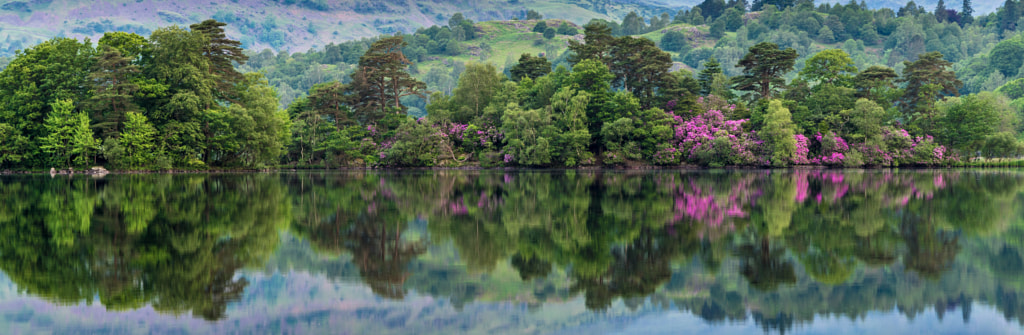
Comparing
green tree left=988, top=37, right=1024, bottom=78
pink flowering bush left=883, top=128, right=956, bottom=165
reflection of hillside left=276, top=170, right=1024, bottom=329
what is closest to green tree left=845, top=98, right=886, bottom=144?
pink flowering bush left=883, top=128, right=956, bottom=165

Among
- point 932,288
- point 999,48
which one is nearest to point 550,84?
point 932,288

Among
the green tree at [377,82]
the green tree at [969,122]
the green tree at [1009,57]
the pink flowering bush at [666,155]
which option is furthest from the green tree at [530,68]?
the green tree at [1009,57]

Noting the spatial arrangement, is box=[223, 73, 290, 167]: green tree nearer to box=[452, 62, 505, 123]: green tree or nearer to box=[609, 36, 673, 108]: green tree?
box=[452, 62, 505, 123]: green tree

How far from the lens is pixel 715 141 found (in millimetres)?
66438

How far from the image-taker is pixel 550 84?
247 ft

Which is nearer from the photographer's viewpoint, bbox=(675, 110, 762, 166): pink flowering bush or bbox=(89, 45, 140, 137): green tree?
bbox=(89, 45, 140, 137): green tree

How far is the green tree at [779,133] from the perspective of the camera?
214ft

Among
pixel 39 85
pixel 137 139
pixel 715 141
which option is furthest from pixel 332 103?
pixel 715 141

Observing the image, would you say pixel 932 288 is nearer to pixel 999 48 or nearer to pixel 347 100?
pixel 347 100

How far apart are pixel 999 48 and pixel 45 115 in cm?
17741

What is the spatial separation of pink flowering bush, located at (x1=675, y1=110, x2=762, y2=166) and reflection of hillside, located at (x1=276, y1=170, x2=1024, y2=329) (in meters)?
43.2

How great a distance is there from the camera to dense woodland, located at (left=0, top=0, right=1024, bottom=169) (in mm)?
58062

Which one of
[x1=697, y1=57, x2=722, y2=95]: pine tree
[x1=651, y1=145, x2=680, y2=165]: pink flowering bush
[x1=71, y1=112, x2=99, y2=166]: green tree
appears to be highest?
[x1=697, y1=57, x2=722, y2=95]: pine tree

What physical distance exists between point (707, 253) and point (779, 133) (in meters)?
58.2
